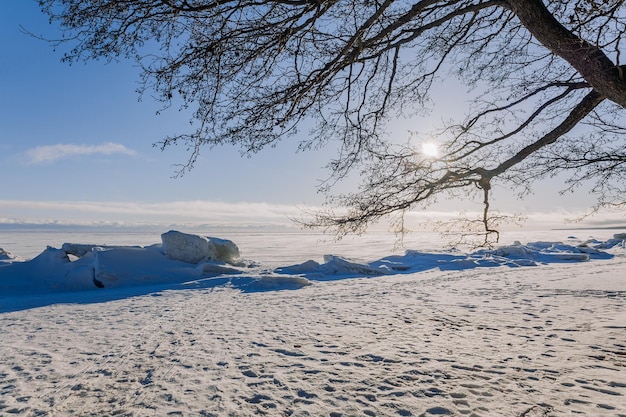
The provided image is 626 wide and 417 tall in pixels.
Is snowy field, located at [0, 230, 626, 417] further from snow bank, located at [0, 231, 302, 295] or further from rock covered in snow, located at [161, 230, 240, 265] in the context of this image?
rock covered in snow, located at [161, 230, 240, 265]

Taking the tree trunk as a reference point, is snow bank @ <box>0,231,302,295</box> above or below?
below

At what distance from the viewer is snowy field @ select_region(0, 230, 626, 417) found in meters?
2.96

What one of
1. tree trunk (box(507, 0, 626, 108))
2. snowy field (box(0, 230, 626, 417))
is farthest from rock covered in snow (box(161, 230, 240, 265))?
tree trunk (box(507, 0, 626, 108))

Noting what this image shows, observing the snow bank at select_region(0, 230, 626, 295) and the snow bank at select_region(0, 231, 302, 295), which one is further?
the snow bank at select_region(0, 230, 626, 295)

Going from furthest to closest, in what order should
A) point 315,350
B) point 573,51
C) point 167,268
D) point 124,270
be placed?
point 167,268
point 124,270
point 315,350
point 573,51

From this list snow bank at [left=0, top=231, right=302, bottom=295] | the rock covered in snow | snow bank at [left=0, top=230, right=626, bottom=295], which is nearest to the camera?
snow bank at [left=0, top=231, right=302, bottom=295]

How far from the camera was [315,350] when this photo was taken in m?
4.38

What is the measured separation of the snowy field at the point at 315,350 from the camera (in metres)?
2.96

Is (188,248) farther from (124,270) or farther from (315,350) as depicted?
(315,350)

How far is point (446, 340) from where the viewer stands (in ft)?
15.7

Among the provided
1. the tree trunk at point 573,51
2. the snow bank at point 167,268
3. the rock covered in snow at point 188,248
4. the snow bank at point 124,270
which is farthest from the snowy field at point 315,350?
the rock covered in snow at point 188,248

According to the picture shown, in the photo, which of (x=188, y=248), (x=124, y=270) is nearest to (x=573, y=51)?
(x=124, y=270)

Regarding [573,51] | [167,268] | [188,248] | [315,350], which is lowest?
[167,268]

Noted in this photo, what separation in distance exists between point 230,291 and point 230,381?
6.65 metres
